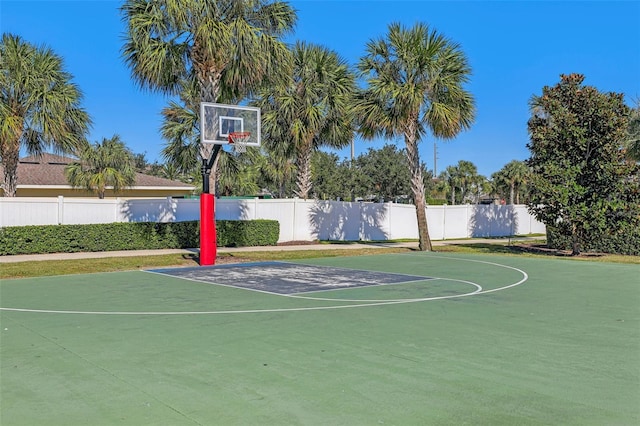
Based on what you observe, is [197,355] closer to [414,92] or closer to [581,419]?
[581,419]

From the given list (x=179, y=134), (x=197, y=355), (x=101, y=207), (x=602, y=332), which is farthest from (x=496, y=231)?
(x=197, y=355)

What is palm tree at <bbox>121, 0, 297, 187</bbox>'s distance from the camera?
17.8 meters

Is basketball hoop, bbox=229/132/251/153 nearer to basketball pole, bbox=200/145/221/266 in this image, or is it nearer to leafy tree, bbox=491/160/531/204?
basketball pole, bbox=200/145/221/266

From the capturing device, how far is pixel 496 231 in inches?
1375

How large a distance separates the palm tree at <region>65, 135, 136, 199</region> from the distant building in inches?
40.4

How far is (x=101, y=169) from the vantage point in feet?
102

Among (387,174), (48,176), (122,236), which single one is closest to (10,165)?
(122,236)

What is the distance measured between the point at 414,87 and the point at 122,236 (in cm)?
1191

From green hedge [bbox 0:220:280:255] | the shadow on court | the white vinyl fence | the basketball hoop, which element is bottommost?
the shadow on court

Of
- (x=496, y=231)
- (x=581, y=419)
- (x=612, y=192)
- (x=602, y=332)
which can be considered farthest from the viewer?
(x=496, y=231)

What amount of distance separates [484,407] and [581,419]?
75 cm

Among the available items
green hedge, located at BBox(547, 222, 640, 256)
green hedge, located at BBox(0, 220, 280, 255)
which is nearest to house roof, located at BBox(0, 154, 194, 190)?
green hedge, located at BBox(0, 220, 280, 255)

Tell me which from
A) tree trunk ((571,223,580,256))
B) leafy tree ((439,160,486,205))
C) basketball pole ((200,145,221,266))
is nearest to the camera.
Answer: basketball pole ((200,145,221,266))

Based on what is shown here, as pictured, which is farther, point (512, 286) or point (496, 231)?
point (496, 231)
